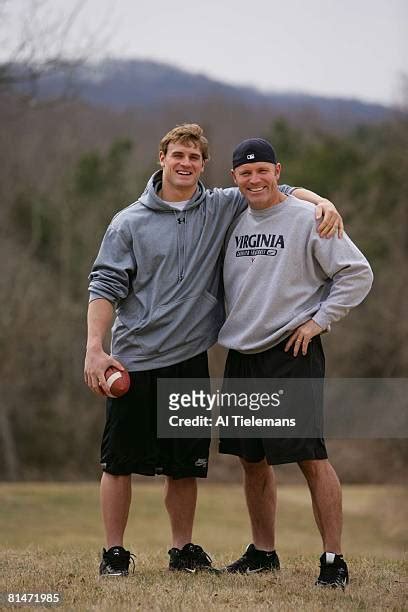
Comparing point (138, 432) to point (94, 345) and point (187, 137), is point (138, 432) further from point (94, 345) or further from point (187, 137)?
point (187, 137)

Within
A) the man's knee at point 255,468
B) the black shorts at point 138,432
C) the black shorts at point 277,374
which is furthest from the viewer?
the man's knee at point 255,468

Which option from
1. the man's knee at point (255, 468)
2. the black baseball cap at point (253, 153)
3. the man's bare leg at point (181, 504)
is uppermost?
the black baseball cap at point (253, 153)

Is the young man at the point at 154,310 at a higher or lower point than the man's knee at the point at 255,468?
higher

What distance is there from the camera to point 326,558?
16.2ft

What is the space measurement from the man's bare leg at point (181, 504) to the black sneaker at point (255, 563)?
0.29m

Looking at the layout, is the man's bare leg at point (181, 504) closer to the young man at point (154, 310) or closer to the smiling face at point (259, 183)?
the young man at point (154, 310)

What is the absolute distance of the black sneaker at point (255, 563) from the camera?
5355mm

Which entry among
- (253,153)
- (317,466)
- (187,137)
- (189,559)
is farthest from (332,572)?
(187,137)

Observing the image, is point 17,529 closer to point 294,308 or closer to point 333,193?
point 294,308

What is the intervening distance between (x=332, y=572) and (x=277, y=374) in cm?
→ 97

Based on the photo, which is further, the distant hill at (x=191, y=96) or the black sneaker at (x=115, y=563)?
the distant hill at (x=191, y=96)

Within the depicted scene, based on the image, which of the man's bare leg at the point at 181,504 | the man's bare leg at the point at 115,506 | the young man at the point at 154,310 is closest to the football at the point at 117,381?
the young man at the point at 154,310

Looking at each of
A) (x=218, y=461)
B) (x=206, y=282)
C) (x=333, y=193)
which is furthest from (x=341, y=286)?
(x=333, y=193)

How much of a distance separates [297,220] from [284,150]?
22.8m
